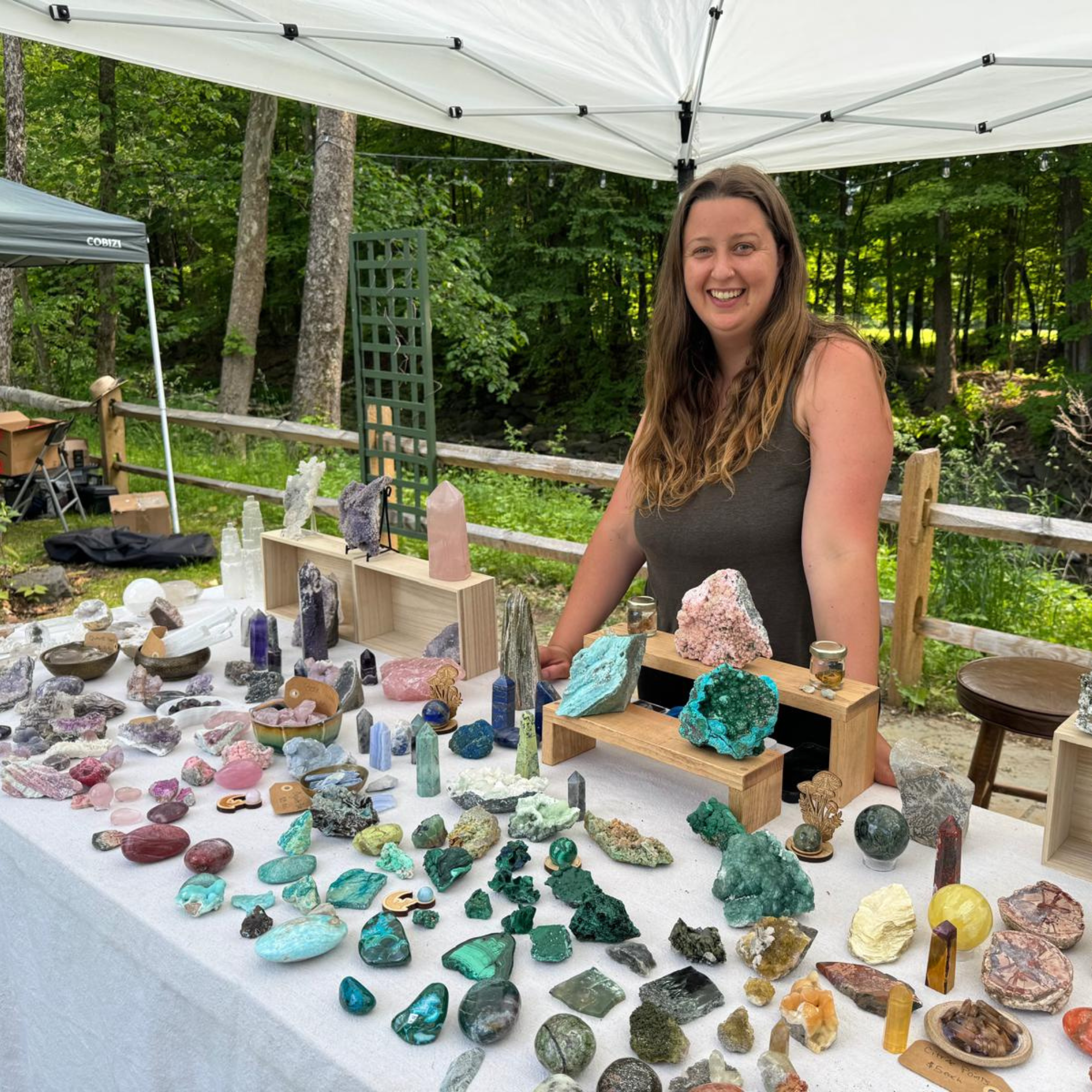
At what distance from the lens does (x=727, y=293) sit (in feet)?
6.50

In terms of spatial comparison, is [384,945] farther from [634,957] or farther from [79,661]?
[79,661]

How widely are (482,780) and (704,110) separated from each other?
3.08 m

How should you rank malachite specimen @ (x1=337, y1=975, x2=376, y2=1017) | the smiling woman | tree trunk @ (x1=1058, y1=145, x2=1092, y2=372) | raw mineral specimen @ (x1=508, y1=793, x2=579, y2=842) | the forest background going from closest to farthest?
malachite specimen @ (x1=337, y1=975, x2=376, y2=1017), raw mineral specimen @ (x1=508, y1=793, x2=579, y2=842), the smiling woman, the forest background, tree trunk @ (x1=1058, y1=145, x2=1092, y2=372)

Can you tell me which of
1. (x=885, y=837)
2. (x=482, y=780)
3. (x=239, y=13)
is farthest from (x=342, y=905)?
(x=239, y=13)

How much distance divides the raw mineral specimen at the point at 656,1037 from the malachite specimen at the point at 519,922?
24cm

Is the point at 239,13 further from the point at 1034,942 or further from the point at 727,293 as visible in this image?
the point at 1034,942

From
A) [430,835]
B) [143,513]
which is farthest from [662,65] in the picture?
[143,513]

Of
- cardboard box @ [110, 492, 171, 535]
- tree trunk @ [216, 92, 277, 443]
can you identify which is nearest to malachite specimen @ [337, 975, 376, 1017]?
cardboard box @ [110, 492, 171, 535]

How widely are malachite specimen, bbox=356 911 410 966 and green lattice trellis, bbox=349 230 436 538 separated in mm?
1527

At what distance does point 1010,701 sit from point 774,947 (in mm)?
1600

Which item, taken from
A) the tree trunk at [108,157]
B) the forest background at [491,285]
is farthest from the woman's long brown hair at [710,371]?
the tree trunk at [108,157]

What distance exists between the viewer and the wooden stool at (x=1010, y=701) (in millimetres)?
2586

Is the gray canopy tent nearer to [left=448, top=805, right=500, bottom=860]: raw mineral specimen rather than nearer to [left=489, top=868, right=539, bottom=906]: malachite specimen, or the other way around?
[left=448, top=805, right=500, bottom=860]: raw mineral specimen

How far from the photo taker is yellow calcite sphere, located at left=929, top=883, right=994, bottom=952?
4.46 ft
